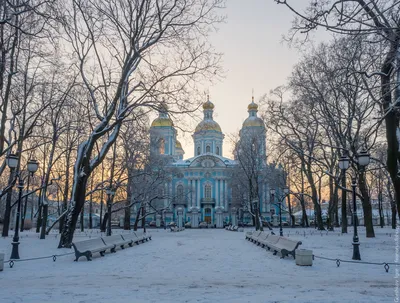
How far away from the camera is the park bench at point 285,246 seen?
13.2 meters

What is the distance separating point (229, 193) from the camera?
224ft

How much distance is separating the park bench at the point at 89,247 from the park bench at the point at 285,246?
6.58 meters

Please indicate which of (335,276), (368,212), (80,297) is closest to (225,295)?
(80,297)

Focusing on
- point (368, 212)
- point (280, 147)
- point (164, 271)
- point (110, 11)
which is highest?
point (110, 11)

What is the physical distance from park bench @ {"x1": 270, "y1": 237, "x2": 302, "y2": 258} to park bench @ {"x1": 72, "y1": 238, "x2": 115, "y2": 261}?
21.6 feet

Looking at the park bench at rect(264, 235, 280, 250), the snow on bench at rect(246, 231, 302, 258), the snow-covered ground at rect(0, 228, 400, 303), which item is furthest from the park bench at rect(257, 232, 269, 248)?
the snow-covered ground at rect(0, 228, 400, 303)

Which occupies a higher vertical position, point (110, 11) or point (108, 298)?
point (110, 11)

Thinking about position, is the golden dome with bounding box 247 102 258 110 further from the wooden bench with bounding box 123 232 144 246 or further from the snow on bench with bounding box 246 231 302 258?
the snow on bench with bounding box 246 231 302 258

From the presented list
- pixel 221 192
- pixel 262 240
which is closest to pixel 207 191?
pixel 221 192

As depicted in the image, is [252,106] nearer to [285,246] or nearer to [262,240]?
[262,240]

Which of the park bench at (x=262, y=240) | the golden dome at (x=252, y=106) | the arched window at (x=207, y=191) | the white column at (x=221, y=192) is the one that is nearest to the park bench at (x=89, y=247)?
the park bench at (x=262, y=240)

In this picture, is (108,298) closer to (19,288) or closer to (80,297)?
(80,297)

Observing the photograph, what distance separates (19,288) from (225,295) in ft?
13.9

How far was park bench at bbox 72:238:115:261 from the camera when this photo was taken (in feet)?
42.3
